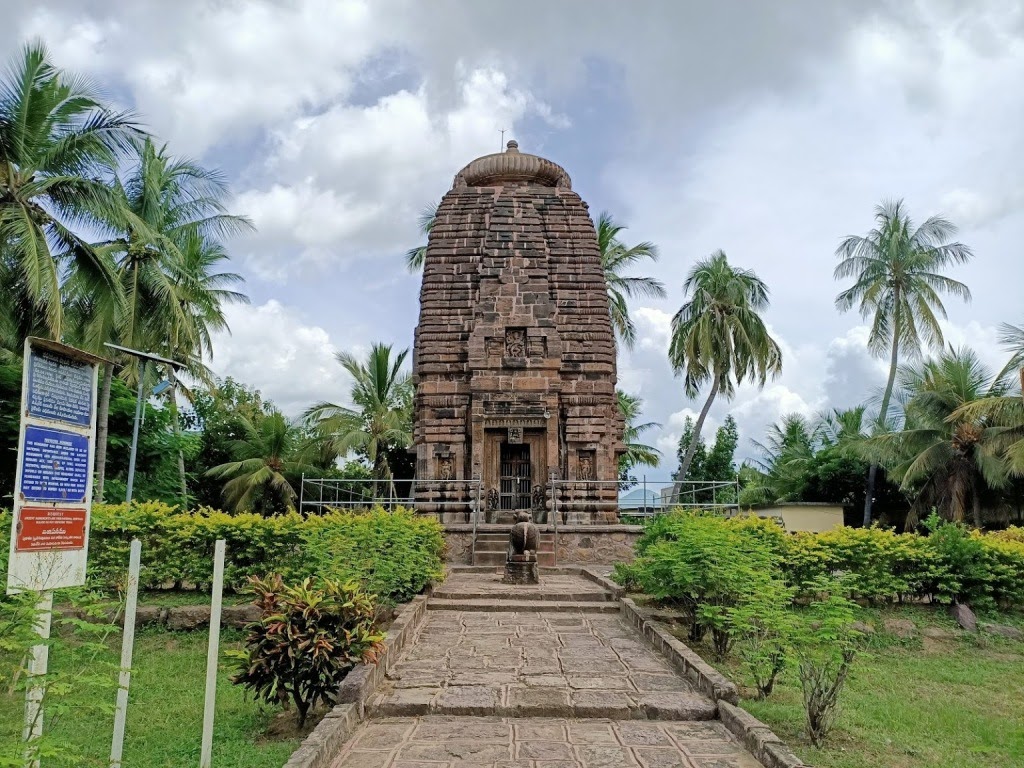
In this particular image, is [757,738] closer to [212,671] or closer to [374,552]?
[212,671]

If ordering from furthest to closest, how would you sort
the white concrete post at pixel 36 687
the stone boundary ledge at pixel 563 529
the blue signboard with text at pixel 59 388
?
the stone boundary ledge at pixel 563 529
the blue signboard with text at pixel 59 388
the white concrete post at pixel 36 687

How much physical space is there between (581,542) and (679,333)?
1740cm

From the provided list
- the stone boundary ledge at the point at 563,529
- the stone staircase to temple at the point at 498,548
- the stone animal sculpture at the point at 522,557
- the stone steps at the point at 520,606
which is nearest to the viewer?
the stone steps at the point at 520,606

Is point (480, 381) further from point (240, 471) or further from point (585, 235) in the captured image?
point (240, 471)

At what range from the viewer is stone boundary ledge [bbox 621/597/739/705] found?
19.1 feet

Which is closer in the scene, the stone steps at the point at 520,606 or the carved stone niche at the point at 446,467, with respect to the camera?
the stone steps at the point at 520,606

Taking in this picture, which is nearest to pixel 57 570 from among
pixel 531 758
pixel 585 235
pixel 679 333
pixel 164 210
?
pixel 531 758

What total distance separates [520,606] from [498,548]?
385 centimetres

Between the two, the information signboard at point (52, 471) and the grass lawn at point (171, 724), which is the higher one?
the information signboard at point (52, 471)

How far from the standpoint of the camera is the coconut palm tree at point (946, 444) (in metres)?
22.4

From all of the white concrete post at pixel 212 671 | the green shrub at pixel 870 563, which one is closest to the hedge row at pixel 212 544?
the white concrete post at pixel 212 671

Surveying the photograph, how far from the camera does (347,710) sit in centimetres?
526

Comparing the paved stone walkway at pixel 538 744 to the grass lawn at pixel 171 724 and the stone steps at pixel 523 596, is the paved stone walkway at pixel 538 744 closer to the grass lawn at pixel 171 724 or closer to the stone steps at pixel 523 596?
the grass lawn at pixel 171 724

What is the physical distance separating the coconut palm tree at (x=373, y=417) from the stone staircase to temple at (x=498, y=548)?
1281 centimetres
